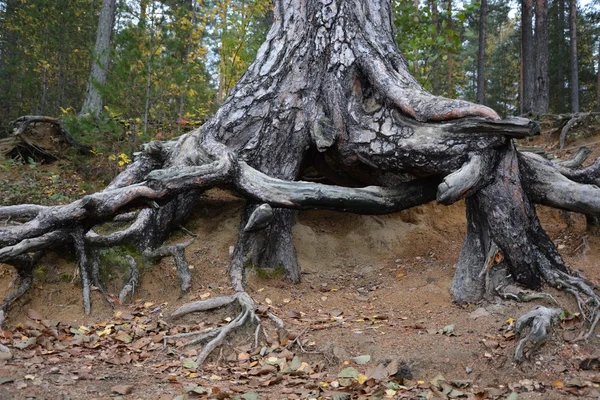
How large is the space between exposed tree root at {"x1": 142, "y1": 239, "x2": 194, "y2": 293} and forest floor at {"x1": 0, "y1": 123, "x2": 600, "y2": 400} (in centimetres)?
9

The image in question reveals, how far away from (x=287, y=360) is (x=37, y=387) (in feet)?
5.54

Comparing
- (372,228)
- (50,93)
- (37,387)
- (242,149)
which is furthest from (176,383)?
(50,93)

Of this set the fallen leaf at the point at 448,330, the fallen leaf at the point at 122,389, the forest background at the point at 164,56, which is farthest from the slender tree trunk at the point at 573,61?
the fallen leaf at the point at 122,389

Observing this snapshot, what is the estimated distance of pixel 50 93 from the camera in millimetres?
16016

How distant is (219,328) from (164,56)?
559 centimetres

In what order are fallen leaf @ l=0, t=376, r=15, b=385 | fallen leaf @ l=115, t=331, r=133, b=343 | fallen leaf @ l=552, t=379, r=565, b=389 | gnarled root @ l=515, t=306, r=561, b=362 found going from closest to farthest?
1. fallen leaf @ l=0, t=376, r=15, b=385
2. fallen leaf @ l=552, t=379, r=565, b=389
3. gnarled root @ l=515, t=306, r=561, b=362
4. fallen leaf @ l=115, t=331, r=133, b=343

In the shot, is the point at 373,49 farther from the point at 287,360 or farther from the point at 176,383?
the point at 176,383

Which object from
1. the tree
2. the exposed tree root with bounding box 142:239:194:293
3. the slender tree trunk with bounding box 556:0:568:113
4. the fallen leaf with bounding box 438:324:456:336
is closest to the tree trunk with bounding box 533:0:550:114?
the tree

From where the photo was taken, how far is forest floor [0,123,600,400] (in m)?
3.38

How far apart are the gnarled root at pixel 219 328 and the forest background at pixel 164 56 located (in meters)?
4.43

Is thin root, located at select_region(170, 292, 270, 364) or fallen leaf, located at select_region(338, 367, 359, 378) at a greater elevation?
thin root, located at select_region(170, 292, 270, 364)

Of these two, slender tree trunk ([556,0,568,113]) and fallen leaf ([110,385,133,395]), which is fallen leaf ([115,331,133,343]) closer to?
fallen leaf ([110,385,133,395])

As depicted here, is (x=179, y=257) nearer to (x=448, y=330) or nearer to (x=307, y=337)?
(x=307, y=337)

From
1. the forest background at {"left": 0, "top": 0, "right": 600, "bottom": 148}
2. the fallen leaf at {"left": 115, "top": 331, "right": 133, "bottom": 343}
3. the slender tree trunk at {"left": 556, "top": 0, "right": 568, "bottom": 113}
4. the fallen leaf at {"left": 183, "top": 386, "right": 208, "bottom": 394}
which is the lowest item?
the fallen leaf at {"left": 183, "top": 386, "right": 208, "bottom": 394}
